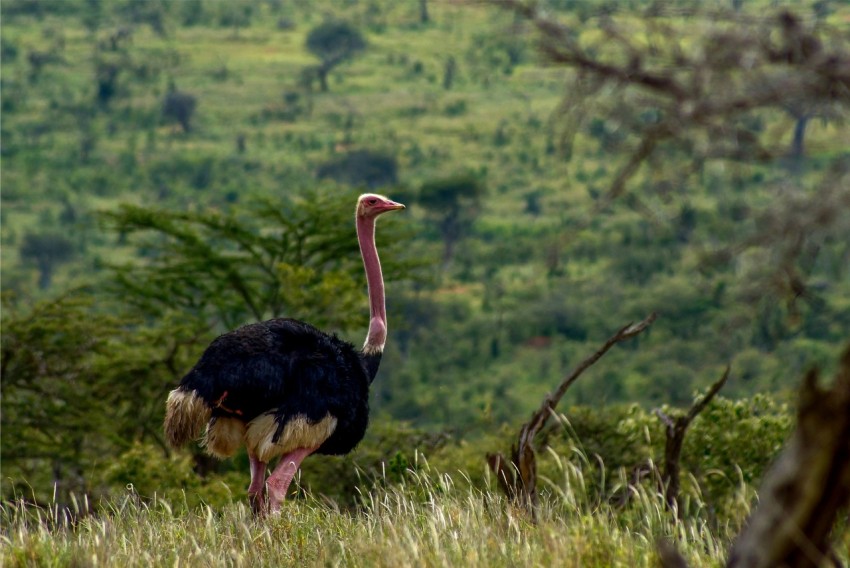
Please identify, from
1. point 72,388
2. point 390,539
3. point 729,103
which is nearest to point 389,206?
point 390,539

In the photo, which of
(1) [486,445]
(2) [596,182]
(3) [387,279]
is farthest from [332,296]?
(2) [596,182]

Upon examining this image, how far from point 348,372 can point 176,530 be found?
228cm

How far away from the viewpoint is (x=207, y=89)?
65562 millimetres

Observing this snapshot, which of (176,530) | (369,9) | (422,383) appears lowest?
(422,383)

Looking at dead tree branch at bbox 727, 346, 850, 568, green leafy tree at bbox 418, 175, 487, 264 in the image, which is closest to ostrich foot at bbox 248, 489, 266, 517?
dead tree branch at bbox 727, 346, 850, 568

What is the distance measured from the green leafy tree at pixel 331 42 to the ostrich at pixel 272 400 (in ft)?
198

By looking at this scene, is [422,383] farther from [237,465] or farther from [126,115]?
[126,115]

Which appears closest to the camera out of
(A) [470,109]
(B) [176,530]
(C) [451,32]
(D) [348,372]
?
(B) [176,530]

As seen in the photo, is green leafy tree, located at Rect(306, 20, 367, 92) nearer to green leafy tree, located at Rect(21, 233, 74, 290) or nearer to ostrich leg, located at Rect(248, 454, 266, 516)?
green leafy tree, located at Rect(21, 233, 74, 290)

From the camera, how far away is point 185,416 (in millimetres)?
7008

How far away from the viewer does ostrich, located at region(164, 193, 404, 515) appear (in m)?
6.99

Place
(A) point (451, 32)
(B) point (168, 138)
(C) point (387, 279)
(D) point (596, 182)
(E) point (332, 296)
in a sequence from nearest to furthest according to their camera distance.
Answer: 1. (E) point (332, 296)
2. (C) point (387, 279)
3. (D) point (596, 182)
4. (B) point (168, 138)
5. (A) point (451, 32)

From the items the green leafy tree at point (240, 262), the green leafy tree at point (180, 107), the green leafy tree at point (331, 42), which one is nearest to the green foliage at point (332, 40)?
the green leafy tree at point (331, 42)

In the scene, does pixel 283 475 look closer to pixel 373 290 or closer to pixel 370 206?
pixel 373 290
